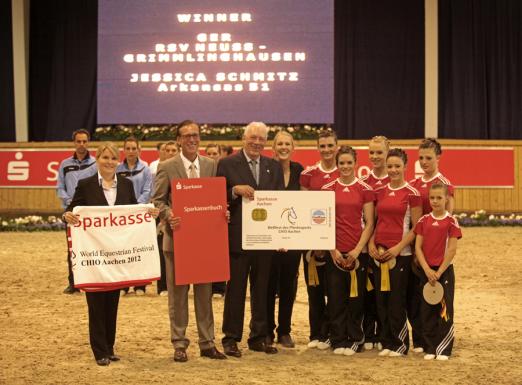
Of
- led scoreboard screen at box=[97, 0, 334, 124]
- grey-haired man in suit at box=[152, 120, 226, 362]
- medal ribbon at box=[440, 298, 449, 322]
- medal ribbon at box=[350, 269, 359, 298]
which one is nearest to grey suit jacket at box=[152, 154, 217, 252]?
grey-haired man in suit at box=[152, 120, 226, 362]

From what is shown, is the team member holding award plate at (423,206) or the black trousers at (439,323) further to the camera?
the team member holding award plate at (423,206)

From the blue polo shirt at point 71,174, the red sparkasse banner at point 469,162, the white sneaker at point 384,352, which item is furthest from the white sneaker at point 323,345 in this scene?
the red sparkasse banner at point 469,162

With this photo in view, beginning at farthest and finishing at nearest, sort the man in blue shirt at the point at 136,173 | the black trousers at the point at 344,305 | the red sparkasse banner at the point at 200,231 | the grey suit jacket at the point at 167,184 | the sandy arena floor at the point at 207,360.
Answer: the man in blue shirt at the point at 136,173 → the black trousers at the point at 344,305 → the grey suit jacket at the point at 167,184 → the red sparkasse banner at the point at 200,231 → the sandy arena floor at the point at 207,360

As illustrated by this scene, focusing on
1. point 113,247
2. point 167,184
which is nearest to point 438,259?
point 167,184

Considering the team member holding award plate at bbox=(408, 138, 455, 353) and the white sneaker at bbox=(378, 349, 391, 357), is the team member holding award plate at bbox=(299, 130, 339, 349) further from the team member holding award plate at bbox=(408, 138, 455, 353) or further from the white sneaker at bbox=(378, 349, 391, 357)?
the team member holding award plate at bbox=(408, 138, 455, 353)

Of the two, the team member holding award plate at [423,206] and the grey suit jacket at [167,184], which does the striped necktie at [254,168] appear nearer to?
the grey suit jacket at [167,184]

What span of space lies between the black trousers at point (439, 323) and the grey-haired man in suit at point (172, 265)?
1.47 m

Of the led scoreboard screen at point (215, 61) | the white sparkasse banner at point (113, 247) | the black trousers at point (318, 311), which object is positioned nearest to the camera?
the white sparkasse banner at point (113, 247)

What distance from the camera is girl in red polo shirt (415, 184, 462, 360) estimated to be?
6309 millimetres

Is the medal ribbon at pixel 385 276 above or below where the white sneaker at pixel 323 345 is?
above

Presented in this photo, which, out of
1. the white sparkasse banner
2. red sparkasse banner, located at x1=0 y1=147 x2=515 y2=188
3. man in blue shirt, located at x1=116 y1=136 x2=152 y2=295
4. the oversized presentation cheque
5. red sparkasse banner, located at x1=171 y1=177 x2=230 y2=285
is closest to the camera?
the white sparkasse banner

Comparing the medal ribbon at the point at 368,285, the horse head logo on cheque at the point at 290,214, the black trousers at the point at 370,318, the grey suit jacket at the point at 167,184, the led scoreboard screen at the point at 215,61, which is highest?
the led scoreboard screen at the point at 215,61

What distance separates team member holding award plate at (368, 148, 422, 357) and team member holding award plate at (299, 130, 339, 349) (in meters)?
0.44

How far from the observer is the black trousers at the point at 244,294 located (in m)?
6.46
